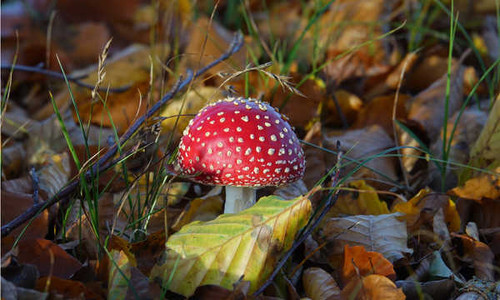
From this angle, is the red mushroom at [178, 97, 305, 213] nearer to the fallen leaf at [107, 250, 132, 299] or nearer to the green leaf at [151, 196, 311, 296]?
the green leaf at [151, 196, 311, 296]

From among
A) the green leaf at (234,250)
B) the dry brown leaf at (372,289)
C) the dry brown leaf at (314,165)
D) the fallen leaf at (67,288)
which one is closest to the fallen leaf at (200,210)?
the dry brown leaf at (314,165)

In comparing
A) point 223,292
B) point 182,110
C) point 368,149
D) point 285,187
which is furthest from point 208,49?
point 223,292

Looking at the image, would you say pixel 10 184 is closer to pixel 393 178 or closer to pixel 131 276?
pixel 131 276

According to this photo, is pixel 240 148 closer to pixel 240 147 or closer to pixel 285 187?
pixel 240 147

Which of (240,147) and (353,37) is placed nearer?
(240,147)

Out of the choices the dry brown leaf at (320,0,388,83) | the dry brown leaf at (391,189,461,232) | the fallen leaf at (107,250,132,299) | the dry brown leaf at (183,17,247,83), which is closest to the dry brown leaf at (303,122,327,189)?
the dry brown leaf at (391,189,461,232)
